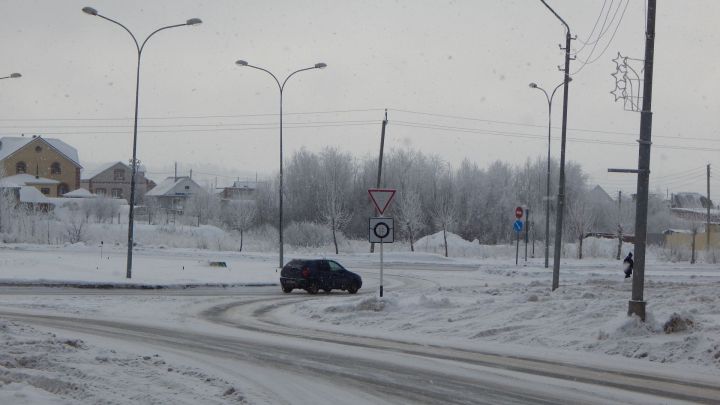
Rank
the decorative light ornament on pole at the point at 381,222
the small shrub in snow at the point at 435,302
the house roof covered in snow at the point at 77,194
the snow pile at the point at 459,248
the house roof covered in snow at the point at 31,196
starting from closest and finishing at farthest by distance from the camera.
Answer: the small shrub in snow at the point at 435,302 < the decorative light ornament on pole at the point at 381,222 < the snow pile at the point at 459,248 < the house roof covered in snow at the point at 31,196 < the house roof covered in snow at the point at 77,194

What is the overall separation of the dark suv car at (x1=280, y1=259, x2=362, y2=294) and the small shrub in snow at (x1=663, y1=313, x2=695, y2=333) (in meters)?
17.5

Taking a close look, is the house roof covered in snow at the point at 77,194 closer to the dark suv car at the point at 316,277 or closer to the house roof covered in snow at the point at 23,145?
the house roof covered in snow at the point at 23,145

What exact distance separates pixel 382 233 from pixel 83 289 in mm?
12661

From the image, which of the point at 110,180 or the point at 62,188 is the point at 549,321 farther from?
the point at 110,180

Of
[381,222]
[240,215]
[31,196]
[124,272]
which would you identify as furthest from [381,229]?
[31,196]

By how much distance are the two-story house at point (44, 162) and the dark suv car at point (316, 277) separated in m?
84.3

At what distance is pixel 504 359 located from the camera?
12578 mm

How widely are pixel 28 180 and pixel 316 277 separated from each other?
84311 millimetres

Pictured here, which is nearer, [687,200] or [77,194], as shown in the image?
[77,194]

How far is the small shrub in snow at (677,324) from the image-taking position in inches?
522

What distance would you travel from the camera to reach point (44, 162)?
10750cm

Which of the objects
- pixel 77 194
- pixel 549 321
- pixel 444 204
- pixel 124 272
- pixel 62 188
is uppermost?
pixel 62 188

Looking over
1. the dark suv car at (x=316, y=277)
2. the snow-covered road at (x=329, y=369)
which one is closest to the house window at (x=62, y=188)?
the dark suv car at (x=316, y=277)

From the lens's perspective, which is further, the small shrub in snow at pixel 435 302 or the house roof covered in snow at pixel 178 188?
the house roof covered in snow at pixel 178 188
